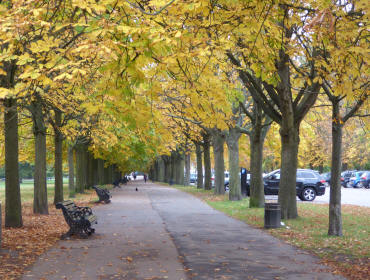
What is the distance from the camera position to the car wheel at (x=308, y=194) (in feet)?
95.5

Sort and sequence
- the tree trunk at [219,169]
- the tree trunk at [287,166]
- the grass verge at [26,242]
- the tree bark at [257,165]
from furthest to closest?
the tree trunk at [219,169] → the tree bark at [257,165] → the tree trunk at [287,166] → the grass verge at [26,242]

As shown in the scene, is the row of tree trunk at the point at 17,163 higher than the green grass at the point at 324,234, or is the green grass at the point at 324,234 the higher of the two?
the row of tree trunk at the point at 17,163

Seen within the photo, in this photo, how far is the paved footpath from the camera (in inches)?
312

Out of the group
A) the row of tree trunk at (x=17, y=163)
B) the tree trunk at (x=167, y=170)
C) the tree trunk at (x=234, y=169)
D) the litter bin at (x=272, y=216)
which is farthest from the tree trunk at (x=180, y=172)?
the litter bin at (x=272, y=216)

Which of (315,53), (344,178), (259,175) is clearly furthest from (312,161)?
(315,53)

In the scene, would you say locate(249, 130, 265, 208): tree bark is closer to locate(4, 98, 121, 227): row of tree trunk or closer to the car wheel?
locate(4, 98, 121, 227): row of tree trunk

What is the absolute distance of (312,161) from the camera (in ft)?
220

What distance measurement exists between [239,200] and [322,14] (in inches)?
853

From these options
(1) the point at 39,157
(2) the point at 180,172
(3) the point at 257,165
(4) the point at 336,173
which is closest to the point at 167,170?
(2) the point at 180,172

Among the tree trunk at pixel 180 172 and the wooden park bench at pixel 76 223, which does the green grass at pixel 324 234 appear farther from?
the tree trunk at pixel 180 172

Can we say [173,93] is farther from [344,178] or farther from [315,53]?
[344,178]

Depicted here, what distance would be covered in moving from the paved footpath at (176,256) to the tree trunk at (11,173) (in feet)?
7.49

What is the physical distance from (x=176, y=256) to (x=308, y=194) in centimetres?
2094

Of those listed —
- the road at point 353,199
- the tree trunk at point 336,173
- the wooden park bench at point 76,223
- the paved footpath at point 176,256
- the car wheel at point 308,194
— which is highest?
the tree trunk at point 336,173
